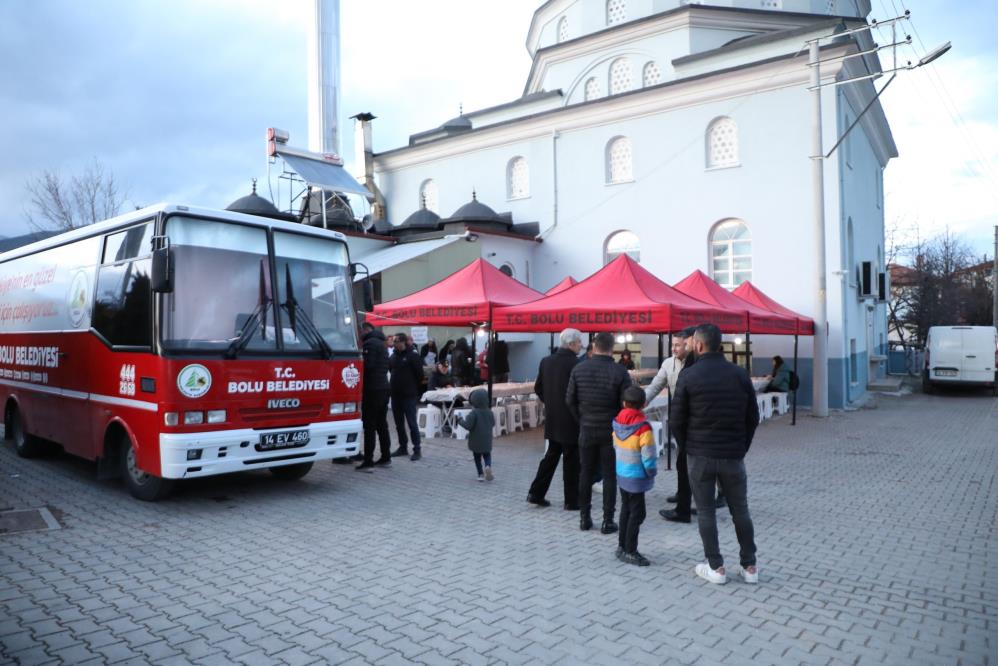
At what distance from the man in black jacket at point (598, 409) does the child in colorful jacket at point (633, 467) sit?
0.36 meters

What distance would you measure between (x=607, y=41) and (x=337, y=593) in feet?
83.7

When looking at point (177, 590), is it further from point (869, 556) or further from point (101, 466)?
point (869, 556)

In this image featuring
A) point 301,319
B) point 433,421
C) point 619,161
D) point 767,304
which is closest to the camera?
point 301,319

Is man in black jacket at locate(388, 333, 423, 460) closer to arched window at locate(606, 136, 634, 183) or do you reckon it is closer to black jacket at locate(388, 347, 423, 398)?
black jacket at locate(388, 347, 423, 398)

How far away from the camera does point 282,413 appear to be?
24.0 feet

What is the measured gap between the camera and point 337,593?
15.8 ft

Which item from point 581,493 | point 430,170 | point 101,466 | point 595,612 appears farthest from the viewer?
point 430,170

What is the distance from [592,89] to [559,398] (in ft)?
75.2

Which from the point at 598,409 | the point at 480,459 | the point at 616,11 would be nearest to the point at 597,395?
the point at 598,409

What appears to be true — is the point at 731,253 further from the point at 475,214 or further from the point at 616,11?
the point at 616,11

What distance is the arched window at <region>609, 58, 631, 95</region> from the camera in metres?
26.1

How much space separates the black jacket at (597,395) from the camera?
20.0ft

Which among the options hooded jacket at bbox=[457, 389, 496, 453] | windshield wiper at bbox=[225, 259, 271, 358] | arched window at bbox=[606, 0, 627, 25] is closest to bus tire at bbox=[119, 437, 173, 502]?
windshield wiper at bbox=[225, 259, 271, 358]

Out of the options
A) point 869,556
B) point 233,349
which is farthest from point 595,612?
point 233,349
